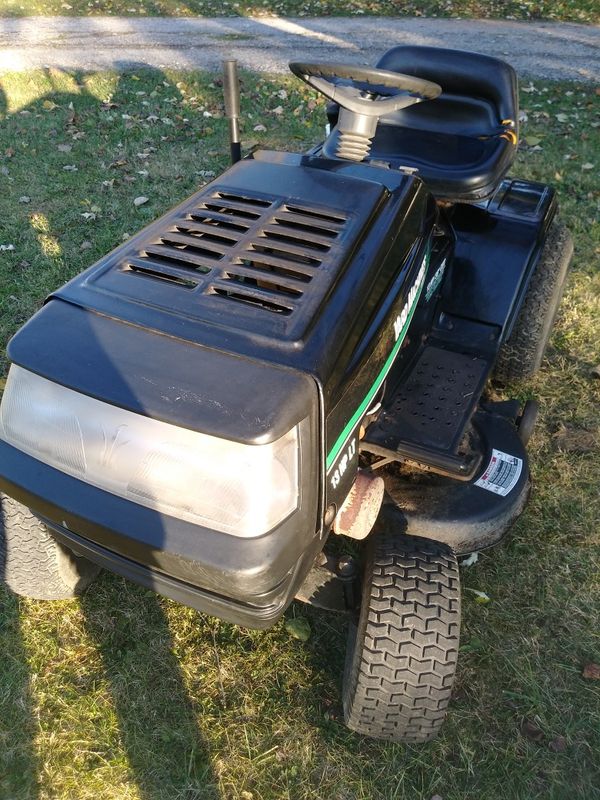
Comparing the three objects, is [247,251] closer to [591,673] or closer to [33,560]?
[33,560]

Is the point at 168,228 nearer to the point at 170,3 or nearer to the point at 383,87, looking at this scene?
the point at 383,87

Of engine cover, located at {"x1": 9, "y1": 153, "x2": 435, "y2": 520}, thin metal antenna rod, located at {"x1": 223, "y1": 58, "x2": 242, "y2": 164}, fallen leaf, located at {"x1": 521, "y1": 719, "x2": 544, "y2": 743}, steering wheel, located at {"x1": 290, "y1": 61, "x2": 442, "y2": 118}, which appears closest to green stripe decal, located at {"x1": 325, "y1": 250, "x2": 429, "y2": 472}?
engine cover, located at {"x1": 9, "y1": 153, "x2": 435, "y2": 520}

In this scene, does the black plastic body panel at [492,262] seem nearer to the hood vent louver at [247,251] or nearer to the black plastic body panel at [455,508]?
the black plastic body panel at [455,508]

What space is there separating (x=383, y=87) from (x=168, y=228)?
0.94 meters

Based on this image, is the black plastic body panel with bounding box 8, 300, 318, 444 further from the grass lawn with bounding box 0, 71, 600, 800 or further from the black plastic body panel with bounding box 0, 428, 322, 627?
the grass lawn with bounding box 0, 71, 600, 800

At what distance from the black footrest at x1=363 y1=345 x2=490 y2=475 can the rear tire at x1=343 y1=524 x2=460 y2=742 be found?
0.34 m

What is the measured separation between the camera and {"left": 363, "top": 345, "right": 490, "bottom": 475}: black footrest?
7.23 ft

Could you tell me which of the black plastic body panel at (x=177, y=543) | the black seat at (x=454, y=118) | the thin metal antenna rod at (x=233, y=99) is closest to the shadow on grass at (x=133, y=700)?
the black plastic body panel at (x=177, y=543)

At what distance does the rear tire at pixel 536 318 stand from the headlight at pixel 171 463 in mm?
2008

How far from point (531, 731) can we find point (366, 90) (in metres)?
2.12

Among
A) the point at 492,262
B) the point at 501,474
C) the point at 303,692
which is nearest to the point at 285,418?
the point at 303,692

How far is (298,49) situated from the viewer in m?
8.24

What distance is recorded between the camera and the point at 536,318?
127 inches

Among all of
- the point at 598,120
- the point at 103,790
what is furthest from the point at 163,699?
the point at 598,120
